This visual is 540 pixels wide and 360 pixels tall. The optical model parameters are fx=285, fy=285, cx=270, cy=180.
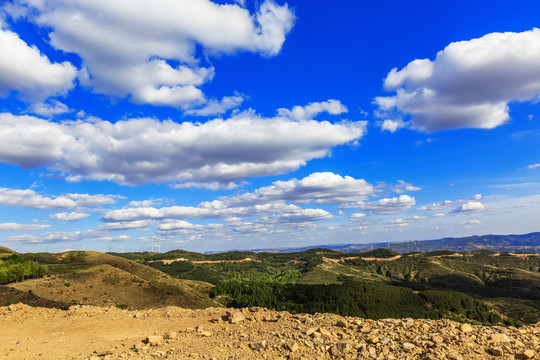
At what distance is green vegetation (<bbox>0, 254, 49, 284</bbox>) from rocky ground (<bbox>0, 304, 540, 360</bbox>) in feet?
138

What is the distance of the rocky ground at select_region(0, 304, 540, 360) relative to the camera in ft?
43.4

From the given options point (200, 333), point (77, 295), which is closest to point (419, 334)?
point (200, 333)

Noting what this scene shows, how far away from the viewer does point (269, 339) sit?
594 inches

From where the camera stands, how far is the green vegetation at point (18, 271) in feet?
176

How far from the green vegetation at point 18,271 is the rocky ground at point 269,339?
4221 centimetres

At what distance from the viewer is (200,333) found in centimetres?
1703

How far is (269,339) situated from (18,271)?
65.1 m

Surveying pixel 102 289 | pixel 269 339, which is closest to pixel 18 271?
pixel 102 289

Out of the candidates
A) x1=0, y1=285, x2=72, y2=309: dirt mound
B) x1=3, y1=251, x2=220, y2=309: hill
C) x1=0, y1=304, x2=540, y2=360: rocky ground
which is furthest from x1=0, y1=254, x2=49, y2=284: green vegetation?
x1=0, y1=304, x2=540, y2=360: rocky ground

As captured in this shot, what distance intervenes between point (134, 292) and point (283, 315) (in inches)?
1984

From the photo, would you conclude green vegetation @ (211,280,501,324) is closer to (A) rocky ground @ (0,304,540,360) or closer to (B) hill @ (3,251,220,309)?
(B) hill @ (3,251,220,309)

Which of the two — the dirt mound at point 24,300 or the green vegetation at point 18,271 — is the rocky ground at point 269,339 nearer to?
the dirt mound at point 24,300

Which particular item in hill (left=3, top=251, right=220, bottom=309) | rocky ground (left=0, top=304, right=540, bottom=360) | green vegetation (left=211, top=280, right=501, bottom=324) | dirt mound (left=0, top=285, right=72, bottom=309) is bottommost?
green vegetation (left=211, top=280, right=501, bottom=324)

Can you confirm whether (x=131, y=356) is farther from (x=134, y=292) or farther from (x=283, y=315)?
(x=134, y=292)
